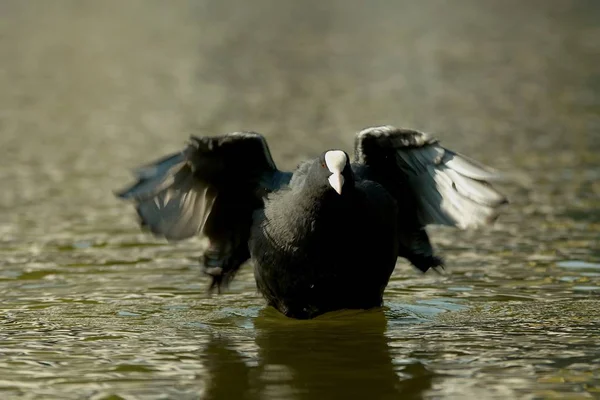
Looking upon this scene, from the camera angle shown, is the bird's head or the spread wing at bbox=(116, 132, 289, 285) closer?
the bird's head

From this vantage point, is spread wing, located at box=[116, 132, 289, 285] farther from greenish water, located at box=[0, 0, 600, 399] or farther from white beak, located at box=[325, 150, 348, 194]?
white beak, located at box=[325, 150, 348, 194]

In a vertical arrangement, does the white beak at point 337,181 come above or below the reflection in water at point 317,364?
→ above

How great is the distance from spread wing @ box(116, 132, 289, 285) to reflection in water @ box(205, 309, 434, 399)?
0.63 meters

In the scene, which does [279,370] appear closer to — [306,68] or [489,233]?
[489,233]

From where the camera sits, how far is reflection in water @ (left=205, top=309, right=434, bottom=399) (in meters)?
6.05

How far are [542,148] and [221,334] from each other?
8.12 m

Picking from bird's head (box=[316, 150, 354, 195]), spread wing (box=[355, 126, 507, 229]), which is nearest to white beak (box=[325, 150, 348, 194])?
bird's head (box=[316, 150, 354, 195])

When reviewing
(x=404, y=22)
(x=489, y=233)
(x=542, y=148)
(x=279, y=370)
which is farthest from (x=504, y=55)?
(x=279, y=370)

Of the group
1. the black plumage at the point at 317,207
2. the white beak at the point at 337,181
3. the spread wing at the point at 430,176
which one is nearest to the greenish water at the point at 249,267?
the black plumage at the point at 317,207

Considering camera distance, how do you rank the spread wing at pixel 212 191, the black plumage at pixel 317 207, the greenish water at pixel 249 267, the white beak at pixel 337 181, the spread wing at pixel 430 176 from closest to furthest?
the greenish water at pixel 249 267 → the white beak at pixel 337 181 → the black plumage at pixel 317 207 → the spread wing at pixel 430 176 → the spread wing at pixel 212 191

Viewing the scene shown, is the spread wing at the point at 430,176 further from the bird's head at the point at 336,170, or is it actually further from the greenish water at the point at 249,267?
the greenish water at the point at 249,267

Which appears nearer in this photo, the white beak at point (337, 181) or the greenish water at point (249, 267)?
the greenish water at point (249, 267)

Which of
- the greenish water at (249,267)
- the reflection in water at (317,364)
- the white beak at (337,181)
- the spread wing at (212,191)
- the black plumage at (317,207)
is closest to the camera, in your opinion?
the reflection in water at (317,364)

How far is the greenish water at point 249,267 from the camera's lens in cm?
642
